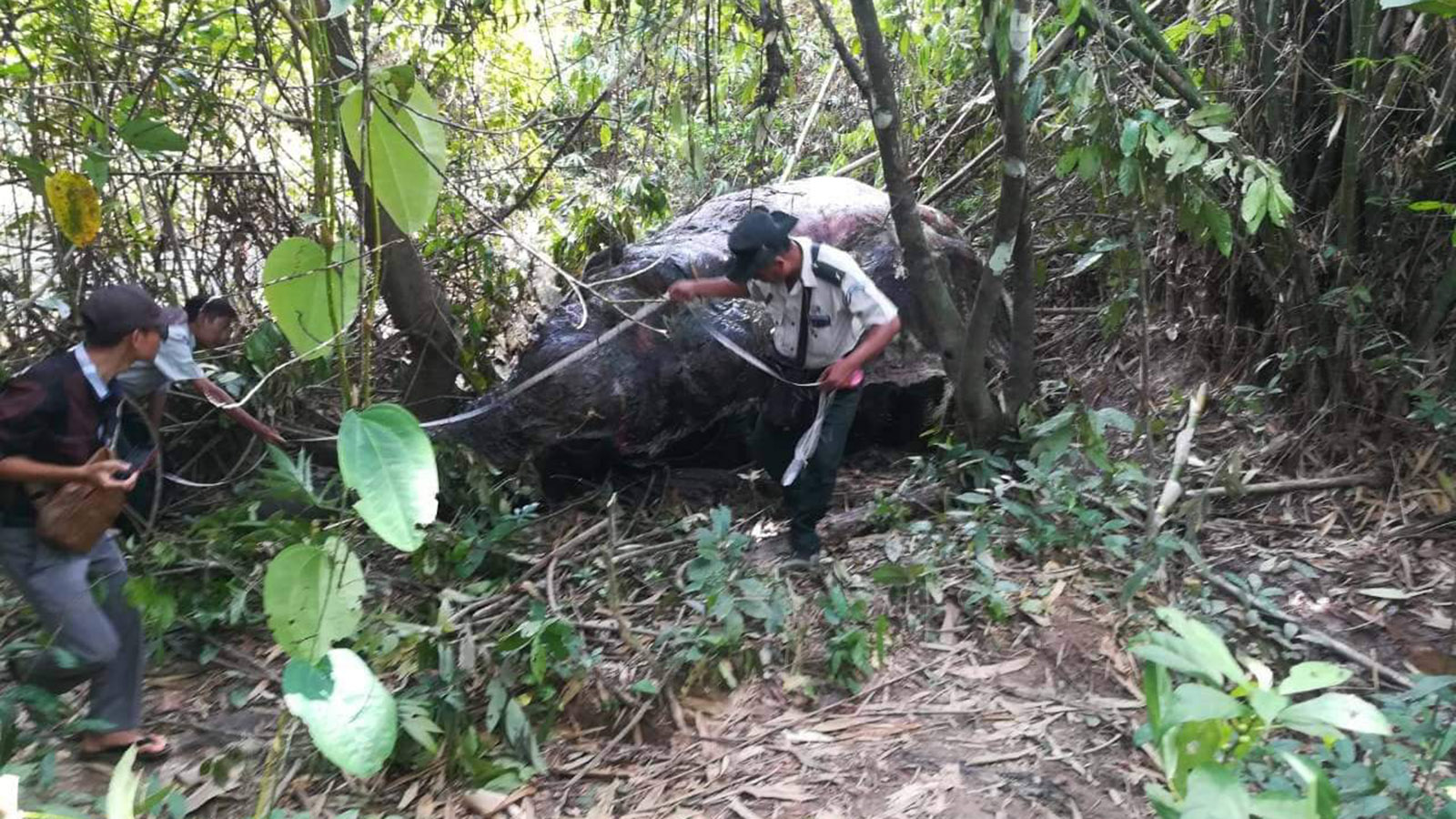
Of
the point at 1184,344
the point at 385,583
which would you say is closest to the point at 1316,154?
the point at 1184,344

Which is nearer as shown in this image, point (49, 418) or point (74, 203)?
point (49, 418)

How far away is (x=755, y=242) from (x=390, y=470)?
2.51 meters

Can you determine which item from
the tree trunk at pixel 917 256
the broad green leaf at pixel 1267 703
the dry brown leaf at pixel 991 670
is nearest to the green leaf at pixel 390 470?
the broad green leaf at pixel 1267 703

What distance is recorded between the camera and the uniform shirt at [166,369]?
11.0ft

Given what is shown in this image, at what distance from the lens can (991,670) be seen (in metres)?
3.00

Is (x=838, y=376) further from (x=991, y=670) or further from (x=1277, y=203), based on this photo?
(x=1277, y=203)

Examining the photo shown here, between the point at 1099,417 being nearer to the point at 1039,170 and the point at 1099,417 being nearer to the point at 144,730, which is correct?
the point at 1039,170

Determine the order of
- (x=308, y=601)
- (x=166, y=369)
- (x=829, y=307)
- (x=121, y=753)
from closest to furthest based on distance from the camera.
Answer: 1. (x=308, y=601)
2. (x=121, y=753)
3. (x=166, y=369)
4. (x=829, y=307)

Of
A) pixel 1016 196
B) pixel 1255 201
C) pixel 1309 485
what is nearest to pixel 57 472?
pixel 1016 196

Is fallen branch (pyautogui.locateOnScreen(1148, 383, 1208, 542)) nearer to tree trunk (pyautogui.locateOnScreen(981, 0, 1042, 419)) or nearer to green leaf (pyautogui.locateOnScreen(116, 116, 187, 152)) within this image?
tree trunk (pyautogui.locateOnScreen(981, 0, 1042, 419))

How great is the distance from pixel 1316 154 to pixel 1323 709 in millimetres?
3321

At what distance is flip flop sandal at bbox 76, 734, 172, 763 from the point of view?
112 inches

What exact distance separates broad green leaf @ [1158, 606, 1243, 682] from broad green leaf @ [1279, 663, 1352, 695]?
0.11m

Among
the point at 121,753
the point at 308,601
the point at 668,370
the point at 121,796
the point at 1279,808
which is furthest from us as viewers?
the point at 668,370
